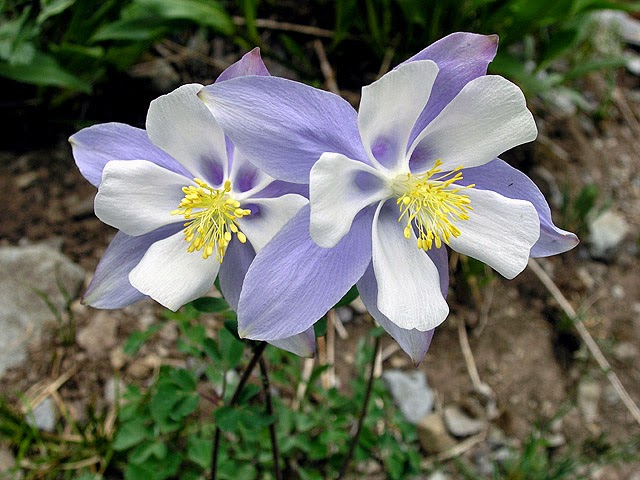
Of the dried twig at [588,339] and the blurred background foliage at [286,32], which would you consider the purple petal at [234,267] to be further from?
the dried twig at [588,339]

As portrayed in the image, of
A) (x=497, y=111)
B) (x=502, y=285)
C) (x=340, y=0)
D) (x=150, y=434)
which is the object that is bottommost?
(x=502, y=285)

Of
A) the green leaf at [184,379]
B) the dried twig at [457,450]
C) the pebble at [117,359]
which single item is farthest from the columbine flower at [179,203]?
the dried twig at [457,450]

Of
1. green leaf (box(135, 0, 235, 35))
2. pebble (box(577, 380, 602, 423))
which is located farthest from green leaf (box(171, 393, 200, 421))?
pebble (box(577, 380, 602, 423))

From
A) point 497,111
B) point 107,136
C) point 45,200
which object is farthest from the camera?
point 45,200

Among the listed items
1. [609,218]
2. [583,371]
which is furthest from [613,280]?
[583,371]

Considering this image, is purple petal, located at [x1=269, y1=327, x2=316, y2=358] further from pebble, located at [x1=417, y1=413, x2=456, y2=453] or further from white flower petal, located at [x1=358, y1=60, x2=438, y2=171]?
pebble, located at [x1=417, y1=413, x2=456, y2=453]

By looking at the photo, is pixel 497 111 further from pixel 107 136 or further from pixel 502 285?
pixel 502 285
